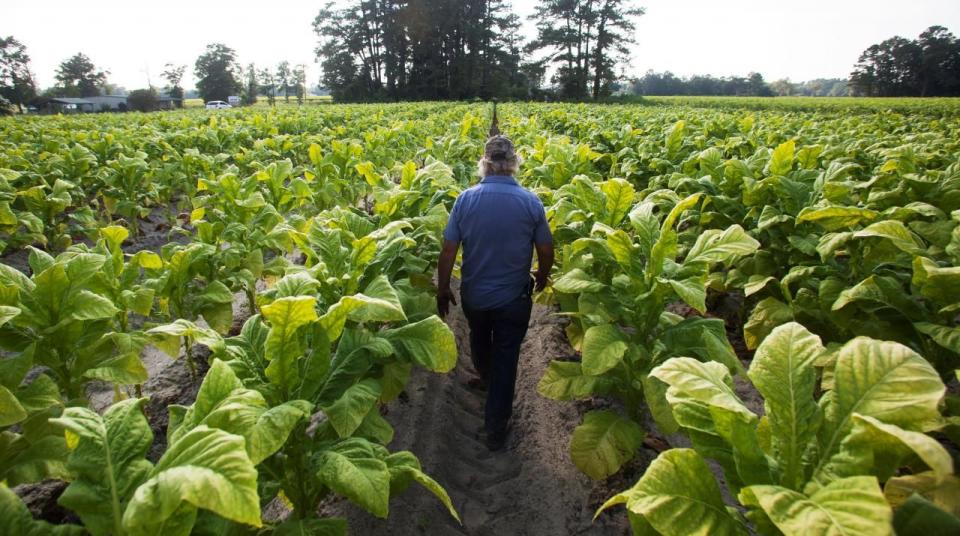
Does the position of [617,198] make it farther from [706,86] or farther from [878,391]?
[706,86]

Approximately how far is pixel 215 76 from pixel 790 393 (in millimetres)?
92280

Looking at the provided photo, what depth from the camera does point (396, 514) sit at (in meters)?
2.67

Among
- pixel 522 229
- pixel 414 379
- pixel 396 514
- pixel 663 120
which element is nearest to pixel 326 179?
pixel 414 379

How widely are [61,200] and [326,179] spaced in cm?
280

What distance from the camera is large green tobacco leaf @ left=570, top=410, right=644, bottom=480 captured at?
8.80ft

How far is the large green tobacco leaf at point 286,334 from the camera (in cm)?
170

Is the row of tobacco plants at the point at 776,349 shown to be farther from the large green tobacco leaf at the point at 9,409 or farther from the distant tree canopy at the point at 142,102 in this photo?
the distant tree canopy at the point at 142,102

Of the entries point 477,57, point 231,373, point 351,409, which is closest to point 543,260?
point 351,409

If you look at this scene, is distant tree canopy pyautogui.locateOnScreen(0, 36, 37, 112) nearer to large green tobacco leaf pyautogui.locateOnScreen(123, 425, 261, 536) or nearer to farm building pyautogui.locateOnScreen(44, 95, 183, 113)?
farm building pyautogui.locateOnScreen(44, 95, 183, 113)

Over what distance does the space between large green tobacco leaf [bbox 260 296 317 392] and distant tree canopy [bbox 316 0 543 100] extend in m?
62.8

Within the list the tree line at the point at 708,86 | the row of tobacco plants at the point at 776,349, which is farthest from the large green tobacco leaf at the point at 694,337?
the tree line at the point at 708,86

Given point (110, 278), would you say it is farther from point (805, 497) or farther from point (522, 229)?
point (805, 497)

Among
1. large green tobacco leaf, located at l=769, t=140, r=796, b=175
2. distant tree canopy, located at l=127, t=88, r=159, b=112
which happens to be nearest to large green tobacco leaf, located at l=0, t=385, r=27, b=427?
large green tobacco leaf, located at l=769, t=140, r=796, b=175

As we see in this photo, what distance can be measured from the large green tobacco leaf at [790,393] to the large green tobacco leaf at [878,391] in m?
0.05
